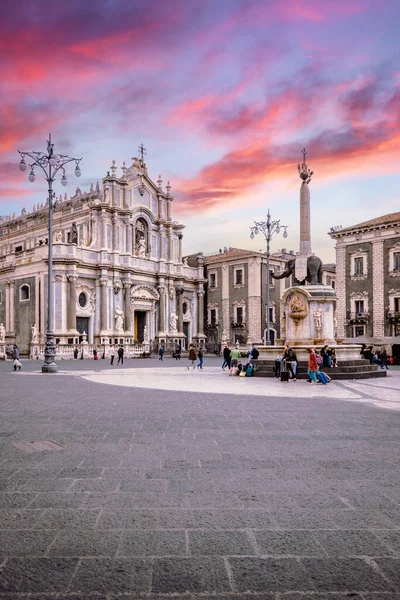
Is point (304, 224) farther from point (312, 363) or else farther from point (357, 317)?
point (357, 317)

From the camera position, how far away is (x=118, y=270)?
49875 mm

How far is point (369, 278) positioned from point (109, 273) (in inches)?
917

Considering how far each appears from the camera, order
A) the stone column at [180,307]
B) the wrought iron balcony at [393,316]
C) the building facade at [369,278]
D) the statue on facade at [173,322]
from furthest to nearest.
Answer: the stone column at [180,307]
the statue on facade at [173,322]
the building facade at [369,278]
the wrought iron balcony at [393,316]

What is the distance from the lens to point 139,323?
178ft

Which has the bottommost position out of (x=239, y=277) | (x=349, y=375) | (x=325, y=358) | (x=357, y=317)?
(x=349, y=375)

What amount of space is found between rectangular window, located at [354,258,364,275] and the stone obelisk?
2050 cm

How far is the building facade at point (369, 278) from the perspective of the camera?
134ft

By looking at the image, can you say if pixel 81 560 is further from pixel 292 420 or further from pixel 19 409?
pixel 19 409

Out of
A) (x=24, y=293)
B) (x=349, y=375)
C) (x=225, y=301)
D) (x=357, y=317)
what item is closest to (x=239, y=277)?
(x=225, y=301)

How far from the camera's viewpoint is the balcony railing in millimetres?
42469

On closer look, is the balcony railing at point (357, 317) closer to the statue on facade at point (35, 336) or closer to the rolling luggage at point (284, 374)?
the rolling luggage at point (284, 374)

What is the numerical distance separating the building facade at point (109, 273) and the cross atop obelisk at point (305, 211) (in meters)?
24.9

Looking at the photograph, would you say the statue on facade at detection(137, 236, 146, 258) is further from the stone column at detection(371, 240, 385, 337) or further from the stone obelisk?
the stone obelisk

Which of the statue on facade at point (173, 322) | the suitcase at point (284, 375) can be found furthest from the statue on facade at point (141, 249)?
the suitcase at point (284, 375)
